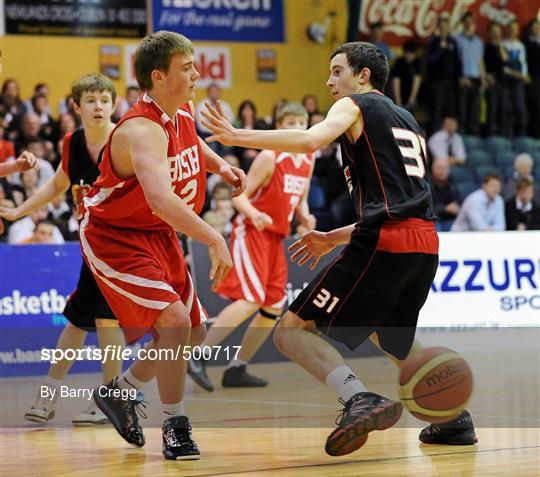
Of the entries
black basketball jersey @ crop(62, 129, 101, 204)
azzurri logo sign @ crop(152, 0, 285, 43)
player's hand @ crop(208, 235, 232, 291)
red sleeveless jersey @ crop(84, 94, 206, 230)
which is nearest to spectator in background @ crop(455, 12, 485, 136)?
azzurri logo sign @ crop(152, 0, 285, 43)

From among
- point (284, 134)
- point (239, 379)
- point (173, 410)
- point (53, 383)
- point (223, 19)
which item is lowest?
point (239, 379)

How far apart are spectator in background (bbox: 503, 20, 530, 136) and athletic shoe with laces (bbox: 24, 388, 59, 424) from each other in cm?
1413

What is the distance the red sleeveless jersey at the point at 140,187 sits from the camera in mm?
5531

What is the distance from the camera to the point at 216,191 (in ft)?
42.7

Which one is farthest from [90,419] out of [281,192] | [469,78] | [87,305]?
[469,78]

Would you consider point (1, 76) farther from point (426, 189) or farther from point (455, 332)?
point (426, 189)

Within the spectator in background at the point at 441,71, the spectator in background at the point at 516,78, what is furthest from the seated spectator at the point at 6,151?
the spectator in background at the point at 516,78

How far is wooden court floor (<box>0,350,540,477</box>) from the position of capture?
507 centimetres

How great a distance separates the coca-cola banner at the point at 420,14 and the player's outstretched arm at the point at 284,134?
14.6 m

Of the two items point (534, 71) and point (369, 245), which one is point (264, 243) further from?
point (534, 71)

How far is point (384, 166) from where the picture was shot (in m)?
5.52

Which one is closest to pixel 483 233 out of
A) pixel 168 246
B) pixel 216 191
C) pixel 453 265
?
pixel 453 265

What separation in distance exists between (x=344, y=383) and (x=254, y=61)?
48.2 ft

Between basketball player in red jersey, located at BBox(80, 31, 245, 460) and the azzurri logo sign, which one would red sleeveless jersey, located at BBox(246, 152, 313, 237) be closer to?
basketball player in red jersey, located at BBox(80, 31, 245, 460)
